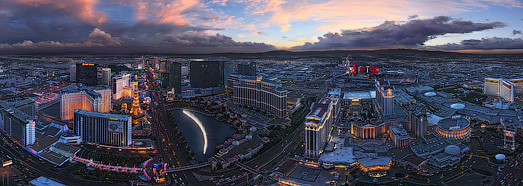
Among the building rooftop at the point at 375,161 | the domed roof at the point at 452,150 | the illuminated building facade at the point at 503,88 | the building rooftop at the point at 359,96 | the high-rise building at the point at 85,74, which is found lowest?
the building rooftop at the point at 375,161

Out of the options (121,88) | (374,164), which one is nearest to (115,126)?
(374,164)

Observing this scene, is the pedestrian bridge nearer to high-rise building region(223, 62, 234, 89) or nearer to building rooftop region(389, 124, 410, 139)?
building rooftop region(389, 124, 410, 139)

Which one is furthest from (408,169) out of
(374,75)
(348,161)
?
(374,75)

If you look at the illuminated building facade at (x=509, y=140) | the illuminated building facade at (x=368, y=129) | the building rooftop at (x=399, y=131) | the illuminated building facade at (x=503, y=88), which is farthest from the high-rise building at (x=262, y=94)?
the illuminated building facade at (x=503, y=88)

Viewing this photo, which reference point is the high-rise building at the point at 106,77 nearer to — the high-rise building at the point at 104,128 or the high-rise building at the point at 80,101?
the high-rise building at the point at 80,101

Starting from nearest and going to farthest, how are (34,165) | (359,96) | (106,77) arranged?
(34,165)
(359,96)
(106,77)

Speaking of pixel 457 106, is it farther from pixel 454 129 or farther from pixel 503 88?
pixel 454 129
